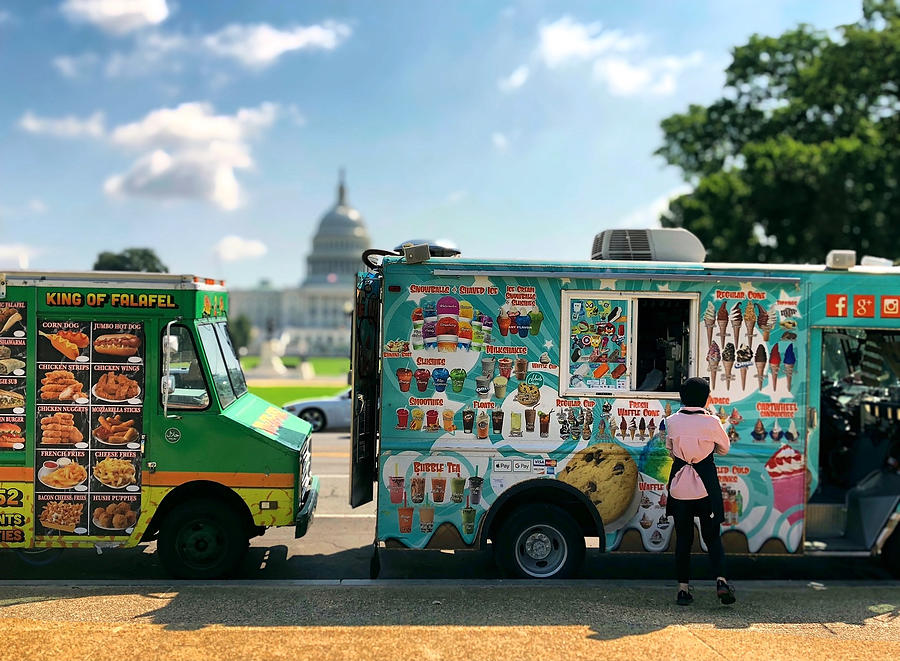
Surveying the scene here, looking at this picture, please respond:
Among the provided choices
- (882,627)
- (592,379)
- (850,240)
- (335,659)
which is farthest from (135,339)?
(850,240)

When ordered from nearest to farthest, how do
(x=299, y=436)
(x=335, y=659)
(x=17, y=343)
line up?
(x=335, y=659)
(x=17, y=343)
(x=299, y=436)

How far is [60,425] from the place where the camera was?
6.84 meters

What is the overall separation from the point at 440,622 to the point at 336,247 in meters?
161

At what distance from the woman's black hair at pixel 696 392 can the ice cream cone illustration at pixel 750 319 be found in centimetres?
95

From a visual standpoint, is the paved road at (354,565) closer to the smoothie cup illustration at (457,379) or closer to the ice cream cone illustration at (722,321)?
the smoothie cup illustration at (457,379)

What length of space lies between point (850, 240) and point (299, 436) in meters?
26.0

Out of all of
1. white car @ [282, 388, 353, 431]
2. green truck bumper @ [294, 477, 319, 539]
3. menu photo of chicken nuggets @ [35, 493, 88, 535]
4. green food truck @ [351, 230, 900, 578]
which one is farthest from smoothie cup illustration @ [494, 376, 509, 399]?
white car @ [282, 388, 353, 431]

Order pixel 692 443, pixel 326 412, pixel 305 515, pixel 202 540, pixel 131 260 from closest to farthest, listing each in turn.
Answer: pixel 692 443 → pixel 202 540 → pixel 305 515 → pixel 131 260 → pixel 326 412

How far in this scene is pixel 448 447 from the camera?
696cm

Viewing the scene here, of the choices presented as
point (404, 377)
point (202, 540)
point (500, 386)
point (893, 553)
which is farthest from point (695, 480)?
point (202, 540)

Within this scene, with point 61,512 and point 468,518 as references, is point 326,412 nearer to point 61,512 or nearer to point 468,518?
point 61,512

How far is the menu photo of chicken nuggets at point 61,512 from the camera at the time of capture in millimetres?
6852

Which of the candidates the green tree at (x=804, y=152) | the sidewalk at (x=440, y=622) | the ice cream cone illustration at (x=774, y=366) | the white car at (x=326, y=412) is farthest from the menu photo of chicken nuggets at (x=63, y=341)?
the green tree at (x=804, y=152)

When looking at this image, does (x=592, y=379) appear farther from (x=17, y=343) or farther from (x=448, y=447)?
(x=17, y=343)
